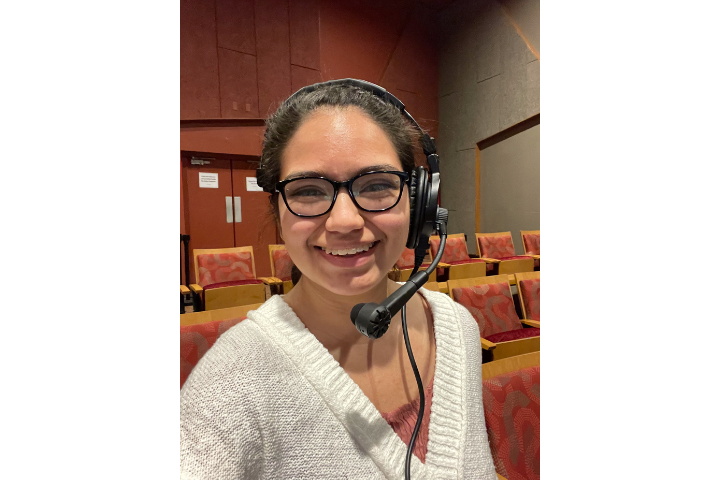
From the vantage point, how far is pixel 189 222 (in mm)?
480

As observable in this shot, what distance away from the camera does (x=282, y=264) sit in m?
0.53

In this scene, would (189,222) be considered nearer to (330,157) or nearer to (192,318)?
(192,318)

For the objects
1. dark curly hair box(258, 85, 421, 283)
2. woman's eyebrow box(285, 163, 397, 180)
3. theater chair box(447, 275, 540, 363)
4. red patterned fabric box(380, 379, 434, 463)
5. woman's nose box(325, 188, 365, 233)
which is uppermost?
dark curly hair box(258, 85, 421, 283)

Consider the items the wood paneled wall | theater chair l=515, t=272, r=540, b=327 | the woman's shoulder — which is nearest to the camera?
the wood paneled wall

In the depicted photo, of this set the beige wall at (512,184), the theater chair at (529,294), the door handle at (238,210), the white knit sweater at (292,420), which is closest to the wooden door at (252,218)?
the door handle at (238,210)

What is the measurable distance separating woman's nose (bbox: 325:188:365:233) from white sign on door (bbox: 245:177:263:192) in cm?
17

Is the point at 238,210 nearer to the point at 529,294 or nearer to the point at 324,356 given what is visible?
the point at 324,356

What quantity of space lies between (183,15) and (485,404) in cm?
83

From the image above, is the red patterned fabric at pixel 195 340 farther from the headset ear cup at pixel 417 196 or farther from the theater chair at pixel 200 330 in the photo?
the headset ear cup at pixel 417 196

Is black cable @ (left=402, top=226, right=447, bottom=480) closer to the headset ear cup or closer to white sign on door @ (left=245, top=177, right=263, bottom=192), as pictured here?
the headset ear cup

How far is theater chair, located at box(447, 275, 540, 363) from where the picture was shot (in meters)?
0.70

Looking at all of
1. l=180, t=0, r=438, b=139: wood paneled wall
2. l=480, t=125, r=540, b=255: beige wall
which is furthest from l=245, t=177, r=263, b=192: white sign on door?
l=480, t=125, r=540, b=255: beige wall

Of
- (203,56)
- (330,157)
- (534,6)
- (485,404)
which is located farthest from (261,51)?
(485,404)

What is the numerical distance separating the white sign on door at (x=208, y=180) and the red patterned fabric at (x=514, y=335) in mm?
712
